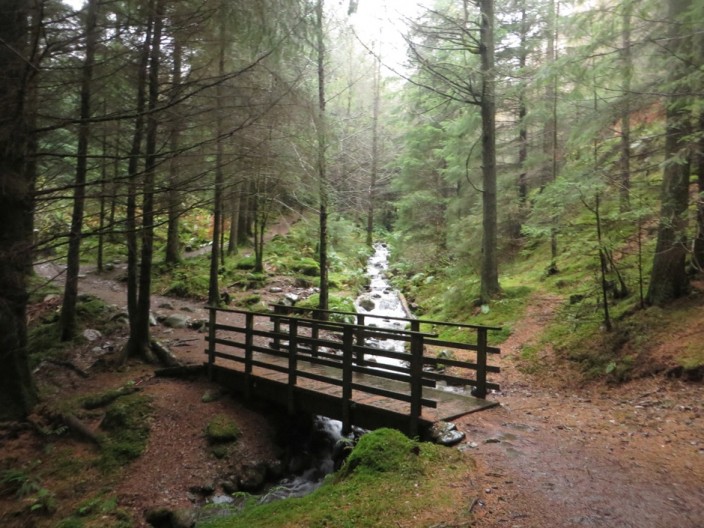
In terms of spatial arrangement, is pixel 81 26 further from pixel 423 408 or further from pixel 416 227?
pixel 416 227

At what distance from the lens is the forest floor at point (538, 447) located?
3582mm

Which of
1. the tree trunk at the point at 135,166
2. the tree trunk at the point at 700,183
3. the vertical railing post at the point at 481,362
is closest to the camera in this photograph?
the tree trunk at the point at 135,166

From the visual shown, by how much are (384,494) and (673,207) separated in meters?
7.14

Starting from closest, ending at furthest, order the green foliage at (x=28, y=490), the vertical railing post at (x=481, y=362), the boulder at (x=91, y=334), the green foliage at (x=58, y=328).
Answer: the green foliage at (x=28, y=490)
the vertical railing post at (x=481, y=362)
the green foliage at (x=58, y=328)
the boulder at (x=91, y=334)

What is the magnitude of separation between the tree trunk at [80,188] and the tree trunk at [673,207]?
28.9ft

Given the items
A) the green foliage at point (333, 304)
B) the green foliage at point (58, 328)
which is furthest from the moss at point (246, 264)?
the green foliage at point (58, 328)

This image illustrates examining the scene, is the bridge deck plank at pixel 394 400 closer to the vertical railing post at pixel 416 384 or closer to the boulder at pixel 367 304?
the vertical railing post at pixel 416 384

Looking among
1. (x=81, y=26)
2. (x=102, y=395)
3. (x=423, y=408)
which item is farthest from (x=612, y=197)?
(x=102, y=395)

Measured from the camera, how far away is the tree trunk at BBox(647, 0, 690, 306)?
706 centimetres

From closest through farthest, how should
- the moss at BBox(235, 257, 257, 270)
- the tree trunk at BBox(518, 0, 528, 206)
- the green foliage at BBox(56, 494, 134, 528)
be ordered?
the green foliage at BBox(56, 494, 134, 528) < the tree trunk at BBox(518, 0, 528, 206) < the moss at BBox(235, 257, 257, 270)

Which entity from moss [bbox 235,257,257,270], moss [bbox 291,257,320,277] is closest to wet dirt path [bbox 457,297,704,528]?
moss [bbox 291,257,320,277]

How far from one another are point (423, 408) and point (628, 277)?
592cm

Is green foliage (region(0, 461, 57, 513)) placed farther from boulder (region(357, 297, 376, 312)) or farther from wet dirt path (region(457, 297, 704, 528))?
boulder (region(357, 297, 376, 312))

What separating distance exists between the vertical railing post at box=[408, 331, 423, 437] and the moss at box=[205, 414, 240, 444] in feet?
10.5
